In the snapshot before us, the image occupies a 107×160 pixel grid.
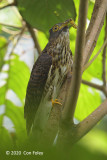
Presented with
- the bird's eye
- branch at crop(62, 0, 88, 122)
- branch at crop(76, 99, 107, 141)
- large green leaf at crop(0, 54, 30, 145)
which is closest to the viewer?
branch at crop(62, 0, 88, 122)

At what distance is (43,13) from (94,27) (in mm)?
764

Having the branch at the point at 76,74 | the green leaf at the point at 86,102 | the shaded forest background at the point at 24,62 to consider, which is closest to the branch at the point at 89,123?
the branch at the point at 76,74

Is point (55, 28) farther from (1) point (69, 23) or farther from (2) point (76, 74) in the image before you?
(2) point (76, 74)

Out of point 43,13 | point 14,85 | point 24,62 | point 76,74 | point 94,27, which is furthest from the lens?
point 24,62

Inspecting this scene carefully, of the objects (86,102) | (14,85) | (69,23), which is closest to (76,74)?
(69,23)

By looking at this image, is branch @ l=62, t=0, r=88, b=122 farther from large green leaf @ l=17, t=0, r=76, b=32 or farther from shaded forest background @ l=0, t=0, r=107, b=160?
large green leaf @ l=17, t=0, r=76, b=32

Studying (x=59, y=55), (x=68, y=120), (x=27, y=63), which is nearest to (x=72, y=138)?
(x=68, y=120)

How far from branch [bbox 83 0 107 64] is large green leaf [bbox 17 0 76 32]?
50 cm

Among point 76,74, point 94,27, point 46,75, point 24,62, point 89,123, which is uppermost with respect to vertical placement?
point 24,62

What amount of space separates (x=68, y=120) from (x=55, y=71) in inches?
37.3

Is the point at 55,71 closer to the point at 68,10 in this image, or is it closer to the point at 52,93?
the point at 52,93

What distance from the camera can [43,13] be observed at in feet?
6.24

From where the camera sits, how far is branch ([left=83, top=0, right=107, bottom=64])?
118cm

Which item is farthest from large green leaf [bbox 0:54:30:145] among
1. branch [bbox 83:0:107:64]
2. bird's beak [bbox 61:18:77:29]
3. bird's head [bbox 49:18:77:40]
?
branch [bbox 83:0:107:64]
